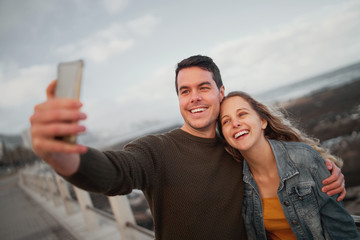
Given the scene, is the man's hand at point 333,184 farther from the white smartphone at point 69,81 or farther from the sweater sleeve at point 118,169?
the white smartphone at point 69,81

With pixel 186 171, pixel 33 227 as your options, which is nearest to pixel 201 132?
pixel 186 171

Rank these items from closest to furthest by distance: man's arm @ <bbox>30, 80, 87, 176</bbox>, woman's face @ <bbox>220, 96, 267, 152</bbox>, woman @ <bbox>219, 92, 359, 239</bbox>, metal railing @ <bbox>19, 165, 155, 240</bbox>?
man's arm @ <bbox>30, 80, 87, 176</bbox>
woman @ <bbox>219, 92, 359, 239</bbox>
woman's face @ <bbox>220, 96, 267, 152</bbox>
metal railing @ <bbox>19, 165, 155, 240</bbox>

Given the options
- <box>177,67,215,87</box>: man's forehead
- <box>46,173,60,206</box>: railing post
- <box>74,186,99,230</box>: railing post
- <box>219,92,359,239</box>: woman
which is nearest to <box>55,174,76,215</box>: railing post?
<box>46,173,60,206</box>: railing post

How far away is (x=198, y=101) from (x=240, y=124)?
1.46 ft

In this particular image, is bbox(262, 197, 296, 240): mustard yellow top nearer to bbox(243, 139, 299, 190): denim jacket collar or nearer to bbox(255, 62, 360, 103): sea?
bbox(243, 139, 299, 190): denim jacket collar

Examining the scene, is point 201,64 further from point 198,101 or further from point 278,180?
point 278,180

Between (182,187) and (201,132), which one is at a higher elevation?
(201,132)

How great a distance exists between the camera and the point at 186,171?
4.87 ft

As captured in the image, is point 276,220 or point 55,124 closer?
point 55,124

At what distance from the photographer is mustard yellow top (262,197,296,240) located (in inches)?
64.7

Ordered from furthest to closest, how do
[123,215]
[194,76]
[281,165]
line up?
[123,215]
[194,76]
[281,165]

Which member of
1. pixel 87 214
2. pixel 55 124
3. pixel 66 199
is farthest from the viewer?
pixel 66 199

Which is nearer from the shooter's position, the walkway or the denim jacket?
the denim jacket

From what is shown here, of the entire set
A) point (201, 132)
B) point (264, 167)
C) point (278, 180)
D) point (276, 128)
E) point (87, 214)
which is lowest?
point (87, 214)
